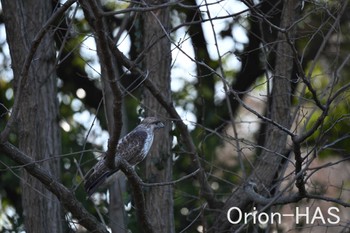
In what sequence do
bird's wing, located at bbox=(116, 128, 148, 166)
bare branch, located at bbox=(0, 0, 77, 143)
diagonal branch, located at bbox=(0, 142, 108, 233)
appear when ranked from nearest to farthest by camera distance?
bare branch, located at bbox=(0, 0, 77, 143)
diagonal branch, located at bbox=(0, 142, 108, 233)
bird's wing, located at bbox=(116, 128, 148, 166)

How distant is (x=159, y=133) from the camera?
28.0 ft

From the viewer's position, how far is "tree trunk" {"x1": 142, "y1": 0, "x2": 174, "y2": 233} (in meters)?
8.08

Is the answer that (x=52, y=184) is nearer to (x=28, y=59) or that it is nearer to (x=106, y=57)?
(x=28, y=59)

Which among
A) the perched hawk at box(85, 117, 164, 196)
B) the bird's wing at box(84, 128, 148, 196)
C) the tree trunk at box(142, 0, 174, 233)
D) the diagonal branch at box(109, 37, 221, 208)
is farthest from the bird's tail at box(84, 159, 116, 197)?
the diagonal branch at box(109, 37, 221, 208)

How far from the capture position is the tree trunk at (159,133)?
8078 millimetres

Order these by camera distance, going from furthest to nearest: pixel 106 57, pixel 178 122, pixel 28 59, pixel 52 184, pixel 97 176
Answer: pixel 178 122
pixel 97 176
pixel 52 184
pixel 28 59
pixel 106 57

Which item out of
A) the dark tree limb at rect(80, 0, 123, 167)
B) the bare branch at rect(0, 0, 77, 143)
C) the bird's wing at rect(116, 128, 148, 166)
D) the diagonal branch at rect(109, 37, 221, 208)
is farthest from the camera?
the bird's wing at rect(116, 128, 148, 166)

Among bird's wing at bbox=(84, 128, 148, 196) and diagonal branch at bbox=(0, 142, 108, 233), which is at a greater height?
bird's wing at bbox=(84, 128, 148, 196)

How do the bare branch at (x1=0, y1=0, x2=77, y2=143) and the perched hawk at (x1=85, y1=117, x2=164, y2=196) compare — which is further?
the perched hawk at (x1=85, y1=117, x2=164, y2=196)

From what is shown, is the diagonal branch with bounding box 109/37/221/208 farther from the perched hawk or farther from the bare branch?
the bare branch

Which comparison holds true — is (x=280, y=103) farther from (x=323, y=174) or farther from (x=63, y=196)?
(x=323, y=174)

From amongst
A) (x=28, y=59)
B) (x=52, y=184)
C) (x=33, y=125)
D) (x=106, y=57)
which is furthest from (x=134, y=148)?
(x=106, y=57)

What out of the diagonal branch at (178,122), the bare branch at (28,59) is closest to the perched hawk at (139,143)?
the diagonal branch at (178,122)

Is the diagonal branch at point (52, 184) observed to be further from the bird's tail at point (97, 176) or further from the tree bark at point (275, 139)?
the tree bark at point (275, 139)
